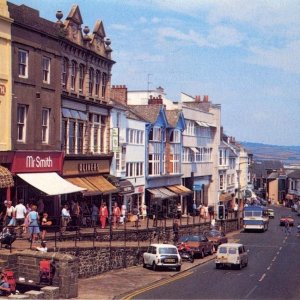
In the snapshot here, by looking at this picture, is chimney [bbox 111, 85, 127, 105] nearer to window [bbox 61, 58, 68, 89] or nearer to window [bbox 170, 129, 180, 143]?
window [bbox 170, 129, 180, 143]

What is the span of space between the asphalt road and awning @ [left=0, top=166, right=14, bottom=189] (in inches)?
378

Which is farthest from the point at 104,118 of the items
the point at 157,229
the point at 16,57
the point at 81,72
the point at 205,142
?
the point at 205,142

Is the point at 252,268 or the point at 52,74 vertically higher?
the point at 52,74

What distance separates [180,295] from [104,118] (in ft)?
84.3

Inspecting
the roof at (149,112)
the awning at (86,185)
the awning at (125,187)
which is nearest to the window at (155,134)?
the roof at (149,112)

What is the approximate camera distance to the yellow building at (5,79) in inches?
1416

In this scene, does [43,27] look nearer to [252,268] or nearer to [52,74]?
[52,74]

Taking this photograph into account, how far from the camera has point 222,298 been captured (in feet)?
90.3

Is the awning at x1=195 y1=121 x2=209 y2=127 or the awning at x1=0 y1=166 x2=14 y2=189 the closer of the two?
the awning at x1=0 y1=166 x2=14 y2=189

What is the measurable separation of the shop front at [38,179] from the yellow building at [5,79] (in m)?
1.07

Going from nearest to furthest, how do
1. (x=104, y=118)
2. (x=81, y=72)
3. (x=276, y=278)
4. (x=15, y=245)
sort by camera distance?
(x=15, y=245)
(x=276, y=278)
(x=81, y=72)
(x=104, y=118)

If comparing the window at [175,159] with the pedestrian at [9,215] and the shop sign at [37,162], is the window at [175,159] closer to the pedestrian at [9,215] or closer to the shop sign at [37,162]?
the shop sign at [37,162]

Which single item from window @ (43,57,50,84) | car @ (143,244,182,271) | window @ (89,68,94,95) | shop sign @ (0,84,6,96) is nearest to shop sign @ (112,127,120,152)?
window @ (89,68,94,95)

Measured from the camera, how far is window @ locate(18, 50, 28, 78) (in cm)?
3794
